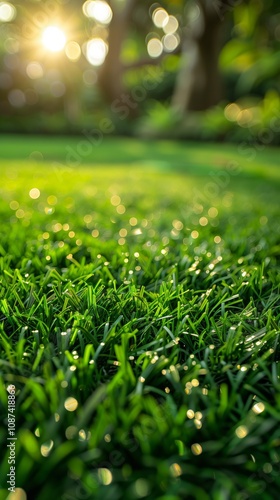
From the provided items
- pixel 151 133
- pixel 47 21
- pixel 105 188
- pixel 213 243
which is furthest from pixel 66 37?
pixel 213 243

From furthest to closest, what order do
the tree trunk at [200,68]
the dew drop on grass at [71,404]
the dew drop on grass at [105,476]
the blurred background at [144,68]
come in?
1. the tree trunk at [200,68]
2. the blurred background at [144,68]
3. the dew drop on grass at [71,404]
4. the dew drop on grass at [105,476]

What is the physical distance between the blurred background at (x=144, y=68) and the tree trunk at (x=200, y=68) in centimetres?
3

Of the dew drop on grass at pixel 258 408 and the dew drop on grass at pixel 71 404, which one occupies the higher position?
the dew drop on grass at pixel 71 404

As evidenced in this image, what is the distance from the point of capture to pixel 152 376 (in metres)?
1.02

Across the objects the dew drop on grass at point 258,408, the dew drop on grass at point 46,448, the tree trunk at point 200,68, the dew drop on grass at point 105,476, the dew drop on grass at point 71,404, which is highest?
the tree trunk at point 200,68

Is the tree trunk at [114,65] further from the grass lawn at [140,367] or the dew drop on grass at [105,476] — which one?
the dew drop on grass at [105,476]

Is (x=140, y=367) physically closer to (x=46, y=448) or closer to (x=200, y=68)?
(x=46, y=448)

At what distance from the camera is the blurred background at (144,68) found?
22.8 ft

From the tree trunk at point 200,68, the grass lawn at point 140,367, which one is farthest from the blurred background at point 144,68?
the grass lawn at point 140,367

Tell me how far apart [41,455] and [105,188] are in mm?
4060

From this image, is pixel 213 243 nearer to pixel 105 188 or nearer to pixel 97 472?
pixel 97 472

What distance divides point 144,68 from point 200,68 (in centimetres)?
305

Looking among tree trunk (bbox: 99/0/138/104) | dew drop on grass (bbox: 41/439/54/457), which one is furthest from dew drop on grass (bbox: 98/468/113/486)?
tree trunk (bbox: 99/0/138/104)

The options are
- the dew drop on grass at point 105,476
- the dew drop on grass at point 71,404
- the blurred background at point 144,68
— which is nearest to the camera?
the dew drop on grass at point 105,476
